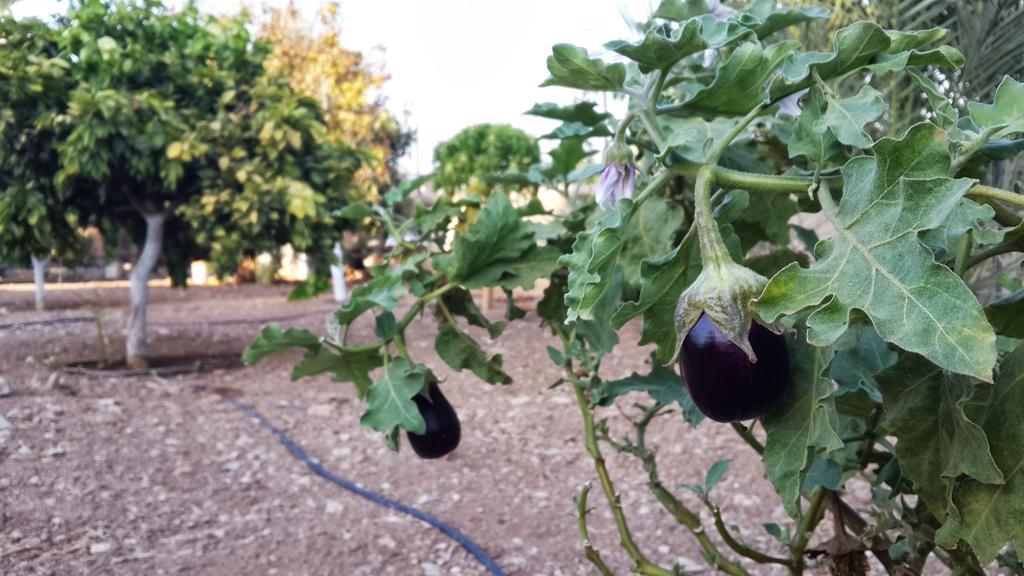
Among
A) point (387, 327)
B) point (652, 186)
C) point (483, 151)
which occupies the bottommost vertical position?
point (387, 327)

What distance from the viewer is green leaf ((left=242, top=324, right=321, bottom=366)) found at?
715 mm

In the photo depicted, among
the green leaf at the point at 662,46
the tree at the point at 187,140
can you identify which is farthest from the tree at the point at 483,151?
the green leaf at the point at 662,46

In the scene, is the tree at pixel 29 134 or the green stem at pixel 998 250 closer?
the green stem at pixel 998 250

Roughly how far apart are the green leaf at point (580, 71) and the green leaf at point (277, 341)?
0.32 m

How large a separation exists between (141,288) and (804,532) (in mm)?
3618

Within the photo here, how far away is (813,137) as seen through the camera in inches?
17.7

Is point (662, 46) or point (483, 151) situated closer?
point (662, 46)

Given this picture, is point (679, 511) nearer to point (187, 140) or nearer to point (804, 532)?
point (804, 532)

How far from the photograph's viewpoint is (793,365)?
451mm

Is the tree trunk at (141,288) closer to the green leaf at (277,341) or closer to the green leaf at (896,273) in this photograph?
the green leaf at (277,341)

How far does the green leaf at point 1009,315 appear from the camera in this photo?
513 mm

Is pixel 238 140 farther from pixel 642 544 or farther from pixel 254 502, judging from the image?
pixel 642 544

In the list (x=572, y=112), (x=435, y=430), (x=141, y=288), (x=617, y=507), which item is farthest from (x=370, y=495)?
(x=141, y=288)

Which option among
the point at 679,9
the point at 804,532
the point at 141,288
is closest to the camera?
the point at 679,9
